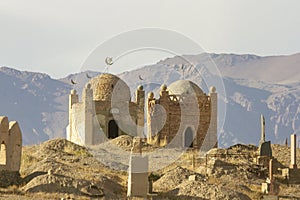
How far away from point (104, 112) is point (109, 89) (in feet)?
4.41

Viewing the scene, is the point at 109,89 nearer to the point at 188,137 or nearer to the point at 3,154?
the point at 188,137

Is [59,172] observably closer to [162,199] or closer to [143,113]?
[162,199]

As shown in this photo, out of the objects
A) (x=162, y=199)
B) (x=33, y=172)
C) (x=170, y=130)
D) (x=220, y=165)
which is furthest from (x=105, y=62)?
(x=162, y=199)

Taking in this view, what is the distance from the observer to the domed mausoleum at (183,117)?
124ft

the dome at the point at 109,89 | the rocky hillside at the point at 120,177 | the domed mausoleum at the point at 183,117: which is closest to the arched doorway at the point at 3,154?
the rocky hillside at the point at 120,177

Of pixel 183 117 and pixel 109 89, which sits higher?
pixel 109 89

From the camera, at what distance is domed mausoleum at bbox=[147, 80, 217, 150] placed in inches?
1490

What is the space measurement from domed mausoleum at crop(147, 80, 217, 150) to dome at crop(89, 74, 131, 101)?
147 cm

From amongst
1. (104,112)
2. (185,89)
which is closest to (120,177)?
(104,112)

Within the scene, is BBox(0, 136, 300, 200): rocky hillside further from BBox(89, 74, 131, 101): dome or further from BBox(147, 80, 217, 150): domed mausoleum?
BBox(89, 74, 131, 101): dome

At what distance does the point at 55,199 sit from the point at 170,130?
58.5ft

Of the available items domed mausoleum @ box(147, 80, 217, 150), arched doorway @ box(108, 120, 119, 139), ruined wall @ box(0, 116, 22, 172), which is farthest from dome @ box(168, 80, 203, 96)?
ruined wall @ box(0, 116, 22, 172)

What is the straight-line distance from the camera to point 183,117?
126ft

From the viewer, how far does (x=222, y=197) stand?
2202 centimetres
